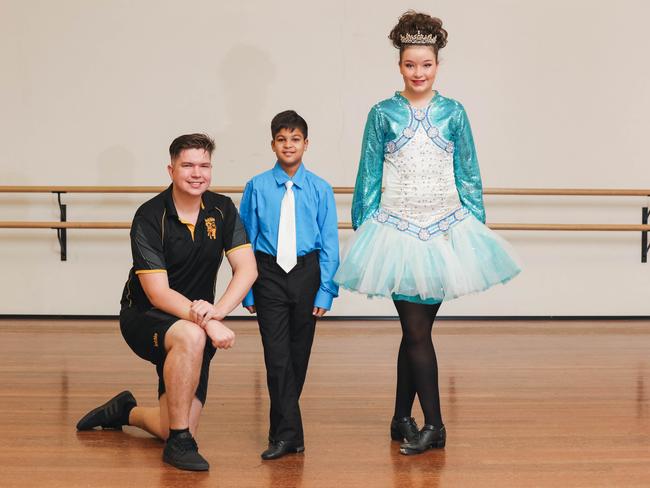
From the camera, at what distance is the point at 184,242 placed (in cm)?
284

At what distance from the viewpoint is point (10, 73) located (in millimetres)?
5824

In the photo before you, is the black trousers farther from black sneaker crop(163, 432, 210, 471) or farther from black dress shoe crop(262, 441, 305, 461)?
black sneaker crop(163, 432, 210, 471)

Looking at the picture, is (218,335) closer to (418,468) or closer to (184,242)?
(184,242)

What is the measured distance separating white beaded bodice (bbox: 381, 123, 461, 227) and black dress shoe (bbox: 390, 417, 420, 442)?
2.06 ft

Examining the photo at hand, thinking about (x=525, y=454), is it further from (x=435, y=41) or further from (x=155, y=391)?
(x=155, y=391)

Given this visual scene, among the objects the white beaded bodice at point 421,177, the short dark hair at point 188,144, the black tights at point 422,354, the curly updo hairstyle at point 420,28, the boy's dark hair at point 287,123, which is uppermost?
the curly updo hairstyle at point 420,28

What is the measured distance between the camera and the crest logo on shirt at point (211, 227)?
2.87 meters

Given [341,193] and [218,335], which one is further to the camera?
[341,193]

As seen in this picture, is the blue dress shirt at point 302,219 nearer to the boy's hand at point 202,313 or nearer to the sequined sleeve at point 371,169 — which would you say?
the sequined sleeve at point 371,169

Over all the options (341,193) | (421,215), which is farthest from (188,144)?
(341,193)

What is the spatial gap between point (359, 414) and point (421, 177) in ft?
3.14

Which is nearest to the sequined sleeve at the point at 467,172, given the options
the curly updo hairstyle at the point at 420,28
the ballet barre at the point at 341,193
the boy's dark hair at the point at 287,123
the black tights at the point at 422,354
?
the curly updo hairstyle at the point at 420,28

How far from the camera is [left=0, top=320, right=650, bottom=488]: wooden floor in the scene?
8.57ft

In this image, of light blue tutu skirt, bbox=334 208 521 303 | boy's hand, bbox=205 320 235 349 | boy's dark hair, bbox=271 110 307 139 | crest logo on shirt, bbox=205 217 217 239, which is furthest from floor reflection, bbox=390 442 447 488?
boy's dark hair, bbox=271 110 307 139
